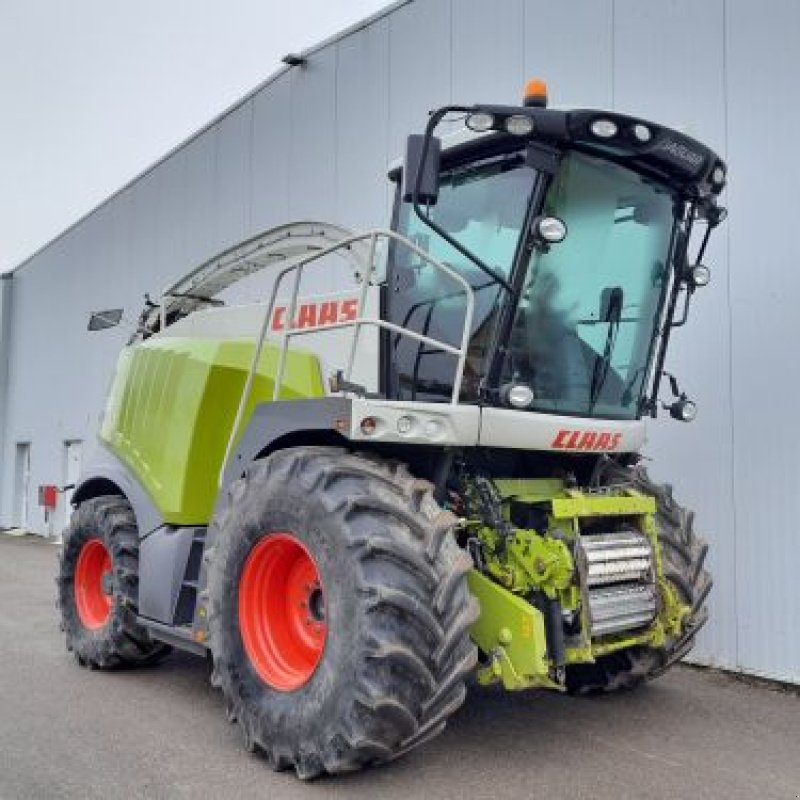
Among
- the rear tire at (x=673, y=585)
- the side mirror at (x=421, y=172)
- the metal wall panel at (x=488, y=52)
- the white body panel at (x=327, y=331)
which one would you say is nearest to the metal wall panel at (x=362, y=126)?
the metal wall panel at (x=488, y=52)

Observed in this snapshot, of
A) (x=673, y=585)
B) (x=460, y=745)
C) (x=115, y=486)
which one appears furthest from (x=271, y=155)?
(x=460, y=745)

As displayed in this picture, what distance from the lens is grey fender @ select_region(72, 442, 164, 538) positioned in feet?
18.3

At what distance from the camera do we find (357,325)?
13.7ft

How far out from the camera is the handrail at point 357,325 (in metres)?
4.06

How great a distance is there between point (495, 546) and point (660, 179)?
2.09m

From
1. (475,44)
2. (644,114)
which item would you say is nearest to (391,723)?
(644,114)

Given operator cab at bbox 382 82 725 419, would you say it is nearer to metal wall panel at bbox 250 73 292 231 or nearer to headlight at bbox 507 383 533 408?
headlight at bbox 507 383 533 408

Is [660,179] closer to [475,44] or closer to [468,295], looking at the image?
[468,295]

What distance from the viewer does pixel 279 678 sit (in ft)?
13.6

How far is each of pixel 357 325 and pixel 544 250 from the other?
961mm

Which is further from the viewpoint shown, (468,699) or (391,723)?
(468,699)

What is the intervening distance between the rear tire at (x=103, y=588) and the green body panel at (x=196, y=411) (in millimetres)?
401

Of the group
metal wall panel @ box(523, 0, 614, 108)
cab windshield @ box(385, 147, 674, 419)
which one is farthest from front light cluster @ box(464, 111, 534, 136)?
metal wall panel @ box(523, 0, 614, 108)

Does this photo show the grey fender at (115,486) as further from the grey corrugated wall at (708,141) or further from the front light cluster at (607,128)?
the grey corrugated wall at (708,141)
